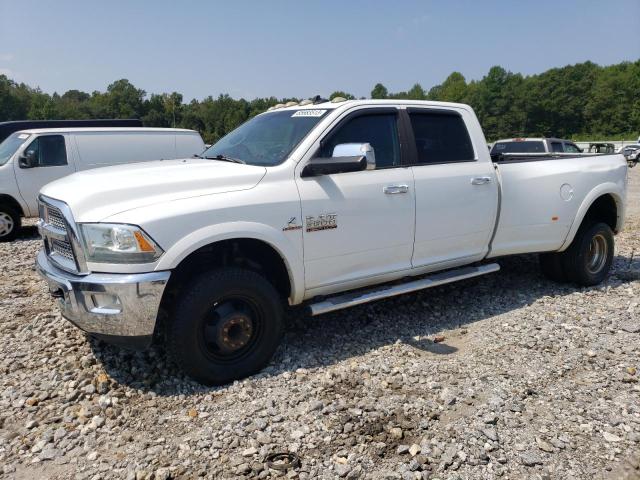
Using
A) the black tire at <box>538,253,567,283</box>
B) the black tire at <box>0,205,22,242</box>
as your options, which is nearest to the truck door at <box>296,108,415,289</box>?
the black tire at <box>538,253,567,283</box>

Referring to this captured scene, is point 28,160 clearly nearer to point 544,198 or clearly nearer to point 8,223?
point 8,223

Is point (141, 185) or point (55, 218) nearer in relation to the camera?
point (141, 185)

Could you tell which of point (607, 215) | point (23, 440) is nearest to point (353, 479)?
point (23, 440)

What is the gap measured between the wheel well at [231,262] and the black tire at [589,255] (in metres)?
3.54

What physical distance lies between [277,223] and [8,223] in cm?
780

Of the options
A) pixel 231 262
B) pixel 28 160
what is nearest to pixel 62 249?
pixel 231 262

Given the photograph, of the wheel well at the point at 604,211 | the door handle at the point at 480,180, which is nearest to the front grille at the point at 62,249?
the door handle at the point at 480,180

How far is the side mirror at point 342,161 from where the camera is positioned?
3549 millimetres

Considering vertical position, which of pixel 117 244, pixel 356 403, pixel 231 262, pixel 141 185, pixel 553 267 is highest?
pixel 141 185

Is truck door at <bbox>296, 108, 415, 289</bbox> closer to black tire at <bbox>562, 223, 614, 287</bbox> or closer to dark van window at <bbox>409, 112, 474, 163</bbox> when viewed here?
dark van window at <bbox>409, 112, 474, 163</bbox>

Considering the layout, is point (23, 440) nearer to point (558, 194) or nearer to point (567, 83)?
point (558, 194)

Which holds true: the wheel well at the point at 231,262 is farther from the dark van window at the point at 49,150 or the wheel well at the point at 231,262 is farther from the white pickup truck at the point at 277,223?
the dark van window at the point at 49,150

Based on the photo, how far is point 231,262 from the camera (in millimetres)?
3549

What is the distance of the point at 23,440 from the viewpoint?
2832 millimetres
